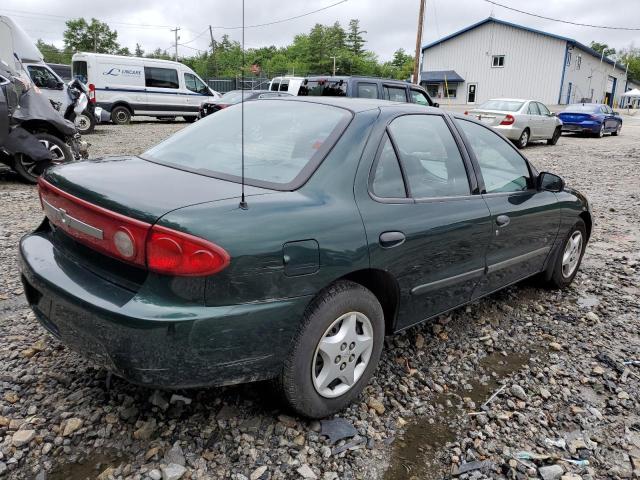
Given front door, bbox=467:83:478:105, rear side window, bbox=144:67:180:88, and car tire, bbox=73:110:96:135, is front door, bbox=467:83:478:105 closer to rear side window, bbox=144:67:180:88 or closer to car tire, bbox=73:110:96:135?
rear side window, bbox=144:67:180:88

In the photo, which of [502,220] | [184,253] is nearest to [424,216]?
[502,220]

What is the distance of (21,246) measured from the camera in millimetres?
2586

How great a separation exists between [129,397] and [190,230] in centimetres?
112

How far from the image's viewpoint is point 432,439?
247cm

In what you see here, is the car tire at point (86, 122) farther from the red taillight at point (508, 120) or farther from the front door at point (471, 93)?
the front door at point (471, 93)

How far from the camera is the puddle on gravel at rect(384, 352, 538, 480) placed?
7.39 ft

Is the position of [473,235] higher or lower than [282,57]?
lower

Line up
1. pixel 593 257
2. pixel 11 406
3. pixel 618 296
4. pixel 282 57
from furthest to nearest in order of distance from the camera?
pixel 282 57 < pixel 593 257 < pixel 618 296 < pixel 11 406

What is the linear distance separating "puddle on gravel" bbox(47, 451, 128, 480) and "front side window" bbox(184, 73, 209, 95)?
65.0 ft

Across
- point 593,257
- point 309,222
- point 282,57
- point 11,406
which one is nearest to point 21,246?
point 11,406

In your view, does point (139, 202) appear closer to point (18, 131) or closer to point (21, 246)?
point (21, 246)

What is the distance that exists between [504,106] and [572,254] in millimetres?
12330

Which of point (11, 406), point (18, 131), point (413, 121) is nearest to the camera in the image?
point (11, 406)

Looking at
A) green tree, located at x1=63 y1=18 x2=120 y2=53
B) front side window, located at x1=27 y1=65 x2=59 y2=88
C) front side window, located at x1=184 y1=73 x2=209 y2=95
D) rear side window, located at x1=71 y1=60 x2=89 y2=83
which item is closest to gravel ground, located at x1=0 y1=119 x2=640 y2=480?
front side window, located at x1=27 y1=65 x2=59 y2=88
